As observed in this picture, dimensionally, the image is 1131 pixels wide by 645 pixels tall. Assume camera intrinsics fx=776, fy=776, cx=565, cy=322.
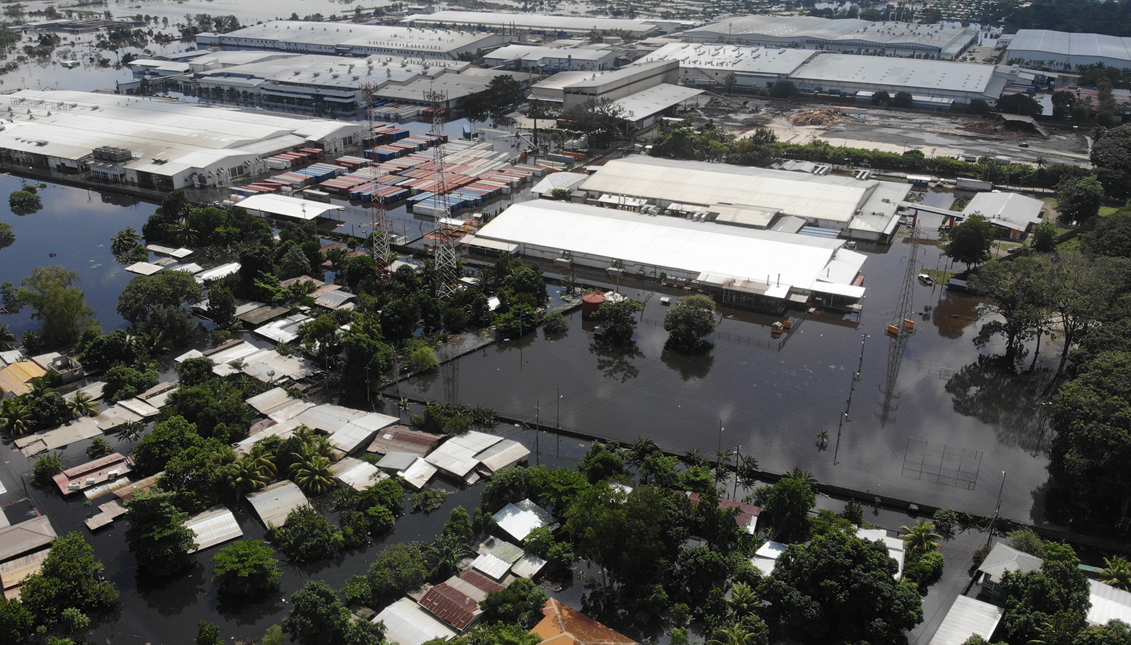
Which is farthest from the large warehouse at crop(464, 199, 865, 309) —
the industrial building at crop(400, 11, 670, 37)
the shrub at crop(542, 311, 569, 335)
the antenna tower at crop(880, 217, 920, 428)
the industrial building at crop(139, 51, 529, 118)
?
the industrial building at crop(400, 11, 670, 37)

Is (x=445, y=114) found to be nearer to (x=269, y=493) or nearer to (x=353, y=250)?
(x=353, y=250)

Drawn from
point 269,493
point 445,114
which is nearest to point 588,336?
point 269,493

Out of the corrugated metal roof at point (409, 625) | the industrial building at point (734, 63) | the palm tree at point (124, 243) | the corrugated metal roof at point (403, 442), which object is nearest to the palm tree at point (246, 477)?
the corrugated metal roof at point (403, 442)

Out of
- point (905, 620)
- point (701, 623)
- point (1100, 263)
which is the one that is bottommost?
point (701, 623)

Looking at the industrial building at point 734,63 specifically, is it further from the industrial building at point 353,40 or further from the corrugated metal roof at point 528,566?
the corrugated metal roof at point 528,566

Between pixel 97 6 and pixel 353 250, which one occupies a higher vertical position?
pixel 97 6

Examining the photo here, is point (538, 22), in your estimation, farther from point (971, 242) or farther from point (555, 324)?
point (555, 324)
